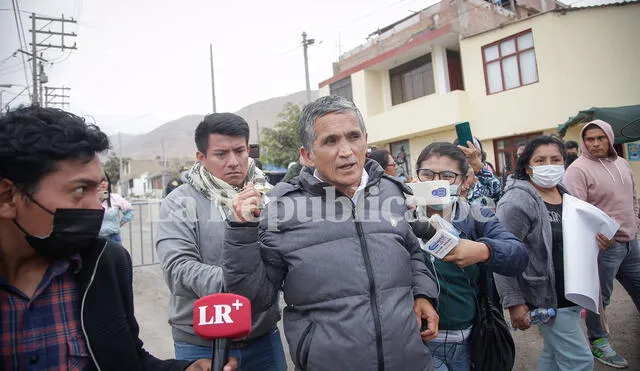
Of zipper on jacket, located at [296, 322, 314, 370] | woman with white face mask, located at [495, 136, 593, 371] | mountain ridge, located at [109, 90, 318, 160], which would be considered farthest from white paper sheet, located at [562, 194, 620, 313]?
mountain ridge, located at [109, 90, 318, 160]

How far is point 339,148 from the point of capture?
67.7 inches

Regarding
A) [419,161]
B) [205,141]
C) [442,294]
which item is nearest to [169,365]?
[205,141]

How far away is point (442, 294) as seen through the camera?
2199 millimetres

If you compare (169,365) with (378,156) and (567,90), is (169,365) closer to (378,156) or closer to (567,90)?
(378,156)

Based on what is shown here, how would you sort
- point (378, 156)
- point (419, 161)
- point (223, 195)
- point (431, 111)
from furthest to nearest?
point (431, 111) → point (378, 156) → point (419, 161) → point (223, 195)

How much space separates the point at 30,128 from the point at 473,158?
2.75 m

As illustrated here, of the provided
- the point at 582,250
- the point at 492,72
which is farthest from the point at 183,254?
the point at 492,72

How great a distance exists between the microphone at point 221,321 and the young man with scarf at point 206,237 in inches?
17.2

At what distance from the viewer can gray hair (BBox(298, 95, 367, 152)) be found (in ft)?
5.71

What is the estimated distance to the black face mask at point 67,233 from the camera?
1.30 metres

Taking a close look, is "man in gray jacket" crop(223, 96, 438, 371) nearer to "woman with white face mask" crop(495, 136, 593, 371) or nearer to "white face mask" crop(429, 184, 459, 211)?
"white face mask" crop(429, 184, 459, 211)

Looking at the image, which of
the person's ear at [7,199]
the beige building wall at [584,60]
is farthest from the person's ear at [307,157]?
the beige building wall at [584,60]

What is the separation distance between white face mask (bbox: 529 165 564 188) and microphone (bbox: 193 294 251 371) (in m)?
2.52

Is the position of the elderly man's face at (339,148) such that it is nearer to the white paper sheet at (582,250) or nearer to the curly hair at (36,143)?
the curly hair at (36,143)
